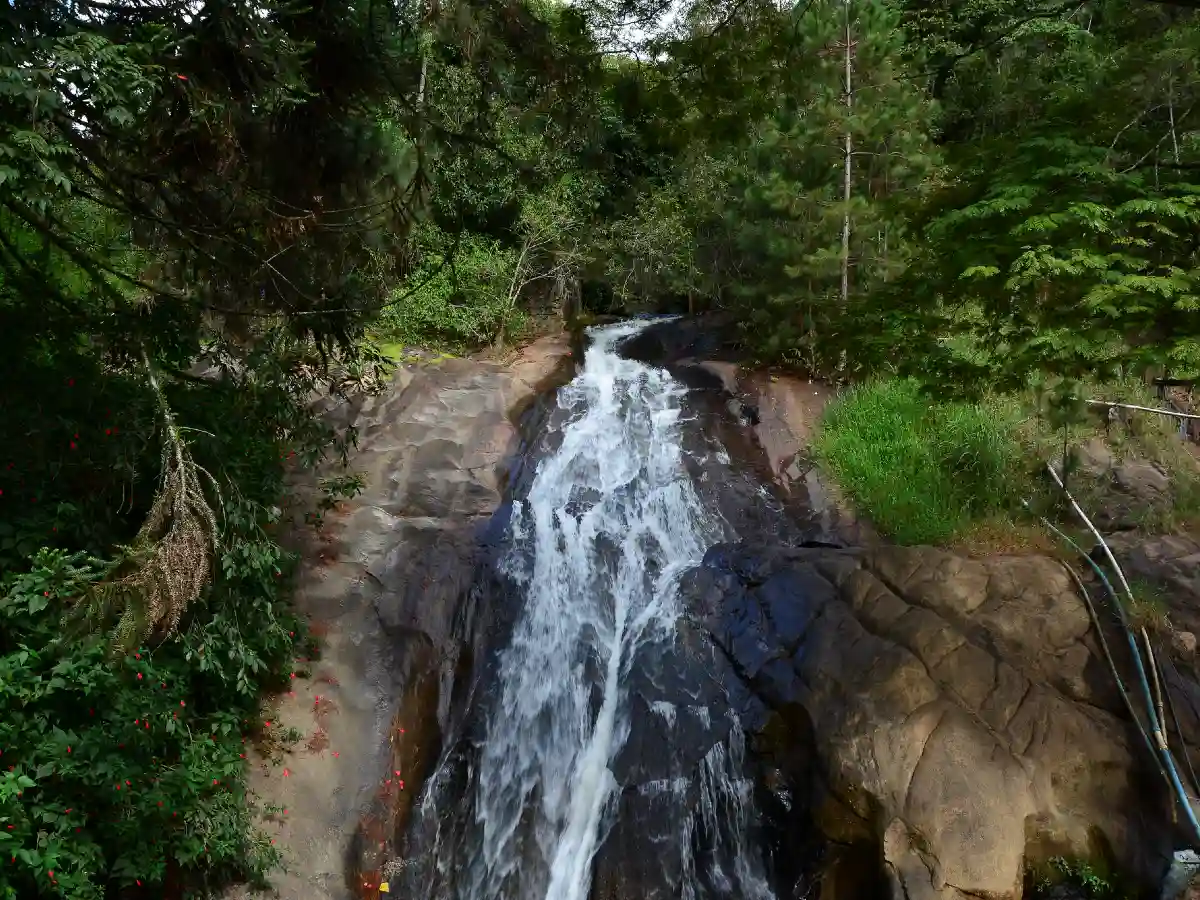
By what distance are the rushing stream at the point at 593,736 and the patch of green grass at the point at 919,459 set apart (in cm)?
193

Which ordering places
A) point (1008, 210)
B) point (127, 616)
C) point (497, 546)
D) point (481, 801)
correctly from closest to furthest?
point (127, 616) < point (1008, 210) < point (481, 801) < point (497, 546)

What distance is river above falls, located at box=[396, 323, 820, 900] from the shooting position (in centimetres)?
622

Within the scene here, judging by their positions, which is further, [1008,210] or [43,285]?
[43,285]

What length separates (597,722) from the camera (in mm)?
7250

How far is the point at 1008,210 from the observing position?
3.95 m

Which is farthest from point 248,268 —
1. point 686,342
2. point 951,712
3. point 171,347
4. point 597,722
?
point 686,342

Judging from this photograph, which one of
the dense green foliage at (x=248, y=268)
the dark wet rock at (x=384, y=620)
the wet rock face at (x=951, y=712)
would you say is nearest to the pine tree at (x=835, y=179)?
the wet rock face at (x=951, y=712)

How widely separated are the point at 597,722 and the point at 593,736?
0.45 ft

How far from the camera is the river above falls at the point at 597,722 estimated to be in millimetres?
6223

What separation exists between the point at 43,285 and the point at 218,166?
125 cm

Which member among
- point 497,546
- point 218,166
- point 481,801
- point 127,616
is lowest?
point 481,801

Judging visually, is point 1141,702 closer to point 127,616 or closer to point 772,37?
point 772,37

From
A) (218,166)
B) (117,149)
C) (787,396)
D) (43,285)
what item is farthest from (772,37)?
(787,396)

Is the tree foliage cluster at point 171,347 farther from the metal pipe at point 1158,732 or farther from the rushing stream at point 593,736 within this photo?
the metal pipe at point 1158,732
